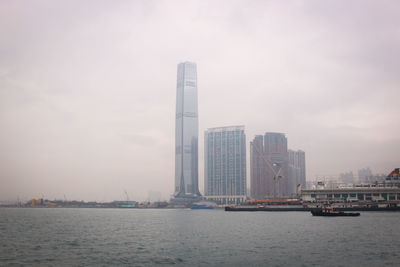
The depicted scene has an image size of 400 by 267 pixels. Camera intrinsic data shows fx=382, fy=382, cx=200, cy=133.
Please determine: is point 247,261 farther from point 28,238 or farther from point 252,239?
point 28,238

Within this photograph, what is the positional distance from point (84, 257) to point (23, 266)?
8282 millimetres

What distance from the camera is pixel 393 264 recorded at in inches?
1860

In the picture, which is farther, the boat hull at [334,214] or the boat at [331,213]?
the boat at [331,213]

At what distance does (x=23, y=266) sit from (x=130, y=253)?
15.1 meters

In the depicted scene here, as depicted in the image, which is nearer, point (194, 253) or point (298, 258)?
point (298, 258)

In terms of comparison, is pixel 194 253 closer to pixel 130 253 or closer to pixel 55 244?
pixel 130 253

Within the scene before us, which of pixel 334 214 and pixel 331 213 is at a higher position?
pixel 331 213

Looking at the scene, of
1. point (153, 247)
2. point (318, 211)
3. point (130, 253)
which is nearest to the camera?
point (130, 253)

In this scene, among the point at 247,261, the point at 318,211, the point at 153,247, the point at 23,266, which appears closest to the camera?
the point at 23,266

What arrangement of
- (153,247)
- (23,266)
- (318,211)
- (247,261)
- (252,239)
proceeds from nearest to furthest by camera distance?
(23,266)
(247,261)
(153,247)
(252,239)
(318,211)

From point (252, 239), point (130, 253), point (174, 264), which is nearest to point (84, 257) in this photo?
point (130, 253)

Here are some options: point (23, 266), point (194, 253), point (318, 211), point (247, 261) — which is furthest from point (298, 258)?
point (318, 211)

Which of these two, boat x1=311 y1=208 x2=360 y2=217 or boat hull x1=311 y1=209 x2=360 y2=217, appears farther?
boat x1=311 y1=208 x2=360 y2=217

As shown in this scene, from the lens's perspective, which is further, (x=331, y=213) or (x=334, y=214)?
(x=331, y=213)
